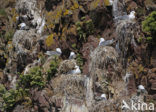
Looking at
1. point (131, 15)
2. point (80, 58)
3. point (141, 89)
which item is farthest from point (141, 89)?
point (80, 58)

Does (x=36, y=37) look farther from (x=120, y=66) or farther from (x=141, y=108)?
(x=141, y=108)

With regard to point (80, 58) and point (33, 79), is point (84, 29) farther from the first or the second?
point (33, 79)

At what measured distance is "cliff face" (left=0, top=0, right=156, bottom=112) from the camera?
7.75 meters

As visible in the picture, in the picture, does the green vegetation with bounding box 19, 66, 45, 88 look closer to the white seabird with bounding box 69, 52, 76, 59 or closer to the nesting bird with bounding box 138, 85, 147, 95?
the white seabird with bounding box 69, 52, 76, 59

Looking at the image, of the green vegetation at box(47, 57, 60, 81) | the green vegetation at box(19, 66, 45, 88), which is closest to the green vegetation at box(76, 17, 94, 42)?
the green vegetation at box(47, 57, 60, 81)

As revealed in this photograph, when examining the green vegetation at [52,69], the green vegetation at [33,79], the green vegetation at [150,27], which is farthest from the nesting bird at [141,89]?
the green vegetation at [33,79]

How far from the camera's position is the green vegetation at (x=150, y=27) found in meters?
7.45

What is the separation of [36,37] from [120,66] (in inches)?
192

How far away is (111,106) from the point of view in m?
7.27

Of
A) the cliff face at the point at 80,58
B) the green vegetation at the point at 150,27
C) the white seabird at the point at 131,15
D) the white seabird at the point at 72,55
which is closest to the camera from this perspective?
the green vegetation at the point at 150,27

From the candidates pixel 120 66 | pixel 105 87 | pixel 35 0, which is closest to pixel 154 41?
Answer: pixel 120 66

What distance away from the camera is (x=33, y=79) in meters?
9.55

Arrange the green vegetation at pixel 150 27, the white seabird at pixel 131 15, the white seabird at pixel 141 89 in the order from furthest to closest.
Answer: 1. the white seabird at pixel 131 15
2. the green vegetation at pixel 150 27
3. the white seabird at pixel 141 89

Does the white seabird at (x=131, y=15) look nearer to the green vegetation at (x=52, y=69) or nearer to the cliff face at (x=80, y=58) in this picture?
the cliff face at (x=80, y=58)
